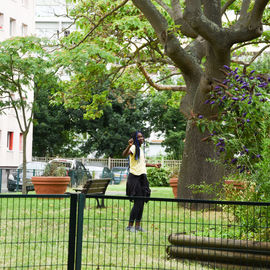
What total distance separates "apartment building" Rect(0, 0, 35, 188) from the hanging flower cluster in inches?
1416

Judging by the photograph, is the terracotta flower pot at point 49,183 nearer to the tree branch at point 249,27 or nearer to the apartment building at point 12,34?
the tree branch at point 249,27

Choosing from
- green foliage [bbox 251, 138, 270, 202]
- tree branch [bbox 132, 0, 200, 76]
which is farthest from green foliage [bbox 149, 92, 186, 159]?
green foliage [bbox 251, 138, 270, 202]

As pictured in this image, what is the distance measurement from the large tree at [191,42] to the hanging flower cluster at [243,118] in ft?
1.35

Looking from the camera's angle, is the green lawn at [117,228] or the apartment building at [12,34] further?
the apartment building at [12,34]

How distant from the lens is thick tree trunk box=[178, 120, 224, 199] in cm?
1532

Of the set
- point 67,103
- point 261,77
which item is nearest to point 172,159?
point 67,103

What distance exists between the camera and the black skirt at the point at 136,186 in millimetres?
10734

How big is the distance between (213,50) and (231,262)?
27.0 ft

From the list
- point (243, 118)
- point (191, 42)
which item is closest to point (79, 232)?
point (243, 118)

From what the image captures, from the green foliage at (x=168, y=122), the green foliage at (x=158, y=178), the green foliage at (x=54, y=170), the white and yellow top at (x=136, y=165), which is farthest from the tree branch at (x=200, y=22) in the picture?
the green foliage at (x=168, y=122)

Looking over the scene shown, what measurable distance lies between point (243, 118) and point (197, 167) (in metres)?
7.25

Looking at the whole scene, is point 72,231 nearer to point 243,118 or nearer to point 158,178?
point 243,118

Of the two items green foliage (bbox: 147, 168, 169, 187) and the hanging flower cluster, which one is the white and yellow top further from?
green foliage (bbox: 147, 168, 169, 187)

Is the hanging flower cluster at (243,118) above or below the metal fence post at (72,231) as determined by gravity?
above
